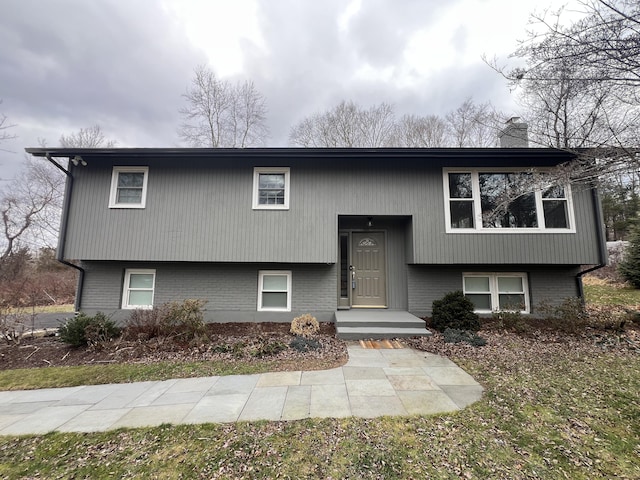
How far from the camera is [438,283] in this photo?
24.3ft

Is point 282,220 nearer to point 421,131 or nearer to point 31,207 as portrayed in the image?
point 421,131

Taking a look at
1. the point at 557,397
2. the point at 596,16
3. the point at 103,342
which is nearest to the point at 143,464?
the point at 103,342

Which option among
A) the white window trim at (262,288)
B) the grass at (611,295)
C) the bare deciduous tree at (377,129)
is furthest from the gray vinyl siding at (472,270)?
the bare deciduous tree at (377,129)

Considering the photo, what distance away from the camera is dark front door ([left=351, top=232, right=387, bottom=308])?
7.71 meters

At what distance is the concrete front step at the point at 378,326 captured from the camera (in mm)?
5852

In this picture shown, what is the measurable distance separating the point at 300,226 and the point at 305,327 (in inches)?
99.5

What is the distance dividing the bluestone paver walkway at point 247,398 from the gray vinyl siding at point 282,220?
3352 mm

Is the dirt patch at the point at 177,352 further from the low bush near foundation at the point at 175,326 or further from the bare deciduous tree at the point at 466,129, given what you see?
the bare deciduous tree at the point at 466,129

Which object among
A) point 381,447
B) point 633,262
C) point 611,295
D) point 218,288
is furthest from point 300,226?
point 633,262

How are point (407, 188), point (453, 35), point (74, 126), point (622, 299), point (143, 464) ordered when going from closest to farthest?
point (143, 464) < point (407, 188) < point (453, 35) < point (622, 299) < point (74, 126)

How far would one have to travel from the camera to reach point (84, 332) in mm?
5316

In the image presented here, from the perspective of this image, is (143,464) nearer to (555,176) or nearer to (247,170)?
(247,170)

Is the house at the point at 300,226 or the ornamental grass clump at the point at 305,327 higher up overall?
the house at the point at 300,226

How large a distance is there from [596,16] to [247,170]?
276 inches
